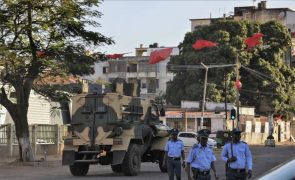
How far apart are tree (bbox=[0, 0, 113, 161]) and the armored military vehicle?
16.1 ft

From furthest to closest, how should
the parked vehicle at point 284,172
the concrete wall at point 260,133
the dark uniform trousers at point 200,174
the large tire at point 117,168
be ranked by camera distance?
1. the concrete wall at point 260,133
2. the large tire at point 117,168
3. the dark uniform trousers at point 200,174
4. the parked vehicle at point 284,172

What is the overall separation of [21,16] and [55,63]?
2.52 m

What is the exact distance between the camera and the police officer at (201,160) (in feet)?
38.6

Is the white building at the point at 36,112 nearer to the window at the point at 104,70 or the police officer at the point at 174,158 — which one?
the police officer at the point at 174,158

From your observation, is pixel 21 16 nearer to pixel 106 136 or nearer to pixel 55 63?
pixel 55 63

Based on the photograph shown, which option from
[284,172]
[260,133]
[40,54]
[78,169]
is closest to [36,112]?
[40,54]

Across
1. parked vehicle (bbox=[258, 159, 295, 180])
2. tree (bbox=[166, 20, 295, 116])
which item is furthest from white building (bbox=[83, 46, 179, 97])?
parked vehicle (bbox=[258, 159, 295, 180])

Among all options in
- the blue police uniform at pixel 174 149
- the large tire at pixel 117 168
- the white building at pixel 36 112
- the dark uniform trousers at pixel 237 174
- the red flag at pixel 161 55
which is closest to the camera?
the dark uniform trousers at pixel 237 174

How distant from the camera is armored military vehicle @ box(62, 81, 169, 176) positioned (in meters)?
22.5

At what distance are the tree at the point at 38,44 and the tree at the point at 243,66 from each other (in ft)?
132

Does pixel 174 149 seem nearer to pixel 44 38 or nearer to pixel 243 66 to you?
pixel 44 38

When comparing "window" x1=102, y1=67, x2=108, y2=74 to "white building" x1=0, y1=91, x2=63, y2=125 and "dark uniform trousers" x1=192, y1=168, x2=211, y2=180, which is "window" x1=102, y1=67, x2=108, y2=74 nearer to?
"white building" x1=0, y1=91, x2=63, y2=125

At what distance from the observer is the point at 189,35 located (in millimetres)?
74438

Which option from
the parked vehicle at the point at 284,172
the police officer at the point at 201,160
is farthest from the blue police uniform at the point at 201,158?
the parked vehicle at the point at 284,172
